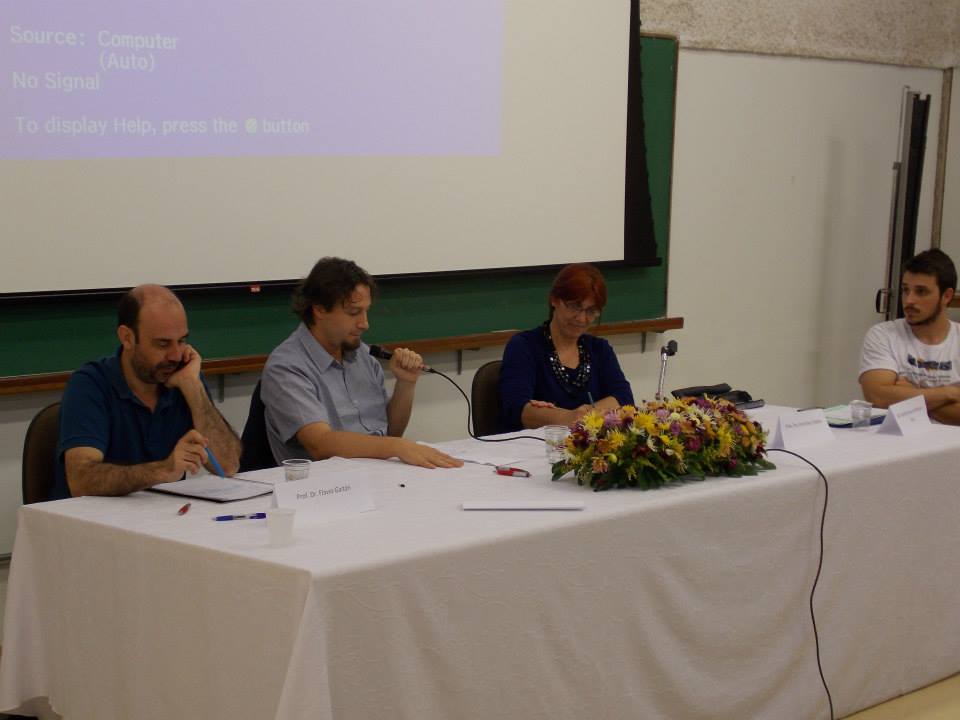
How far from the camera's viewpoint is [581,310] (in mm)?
3713

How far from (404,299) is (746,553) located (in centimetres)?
199

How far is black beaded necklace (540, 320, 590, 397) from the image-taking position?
381 centimetres

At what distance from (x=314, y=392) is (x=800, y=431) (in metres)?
1.30

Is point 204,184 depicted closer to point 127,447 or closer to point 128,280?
point 128,280

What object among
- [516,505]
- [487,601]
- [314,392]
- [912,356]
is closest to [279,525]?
[487,601]

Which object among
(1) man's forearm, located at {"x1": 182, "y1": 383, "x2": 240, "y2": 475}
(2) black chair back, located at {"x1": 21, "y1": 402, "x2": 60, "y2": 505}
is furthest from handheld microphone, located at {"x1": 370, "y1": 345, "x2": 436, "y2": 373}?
(2) black chair back, located at {"x1": 21, "y1": 402, "x2": 60, "y2": 505}

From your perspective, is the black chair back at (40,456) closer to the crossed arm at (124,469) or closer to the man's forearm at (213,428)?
the crossed arm at (124,469)

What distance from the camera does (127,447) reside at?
2824mm

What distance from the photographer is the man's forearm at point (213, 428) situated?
2.90 m

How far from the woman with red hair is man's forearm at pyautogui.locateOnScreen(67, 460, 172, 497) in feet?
4.49

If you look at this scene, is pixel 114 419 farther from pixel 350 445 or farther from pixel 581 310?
pixel 581 310

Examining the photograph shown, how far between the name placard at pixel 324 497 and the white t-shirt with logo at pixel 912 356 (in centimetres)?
256

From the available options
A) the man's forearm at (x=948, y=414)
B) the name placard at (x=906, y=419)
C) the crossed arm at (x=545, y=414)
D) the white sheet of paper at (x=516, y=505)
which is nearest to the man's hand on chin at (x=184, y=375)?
the white sheet of paper at (x=516, y=505)

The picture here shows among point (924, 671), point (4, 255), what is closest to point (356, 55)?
point (4, 255)
